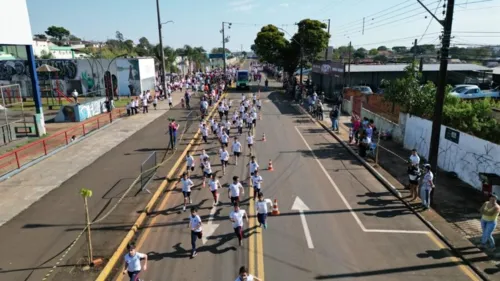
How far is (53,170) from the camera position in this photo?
675 inches

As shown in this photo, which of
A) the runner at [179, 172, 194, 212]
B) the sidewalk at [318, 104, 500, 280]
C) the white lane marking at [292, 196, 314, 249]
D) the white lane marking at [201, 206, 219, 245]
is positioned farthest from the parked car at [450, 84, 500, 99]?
the white lane marking at [201, 206, 219, 245]

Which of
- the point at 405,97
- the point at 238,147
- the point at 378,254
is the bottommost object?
the point at 378,254

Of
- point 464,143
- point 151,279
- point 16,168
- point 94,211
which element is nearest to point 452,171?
point 464,143

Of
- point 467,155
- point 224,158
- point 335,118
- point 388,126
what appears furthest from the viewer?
point 335,118

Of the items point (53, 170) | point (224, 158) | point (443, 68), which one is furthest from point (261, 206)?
point (53, 170)

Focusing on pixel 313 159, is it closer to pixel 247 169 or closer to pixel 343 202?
pixel 247 169

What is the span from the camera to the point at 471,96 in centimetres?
3431

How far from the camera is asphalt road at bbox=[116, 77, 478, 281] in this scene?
894 cm

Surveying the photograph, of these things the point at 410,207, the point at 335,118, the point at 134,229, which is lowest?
the point at 410,207

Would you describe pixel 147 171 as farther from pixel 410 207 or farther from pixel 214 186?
pixel 410 207

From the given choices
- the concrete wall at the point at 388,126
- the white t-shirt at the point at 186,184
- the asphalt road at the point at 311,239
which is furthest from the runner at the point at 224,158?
the concrete wall at the point at 388,126

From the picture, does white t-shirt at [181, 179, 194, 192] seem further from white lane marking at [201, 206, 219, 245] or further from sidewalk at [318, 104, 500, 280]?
sidewalk at [318, 104, 500, 280]

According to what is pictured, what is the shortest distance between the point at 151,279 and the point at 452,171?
13113mm

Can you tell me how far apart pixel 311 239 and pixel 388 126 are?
575 inches
